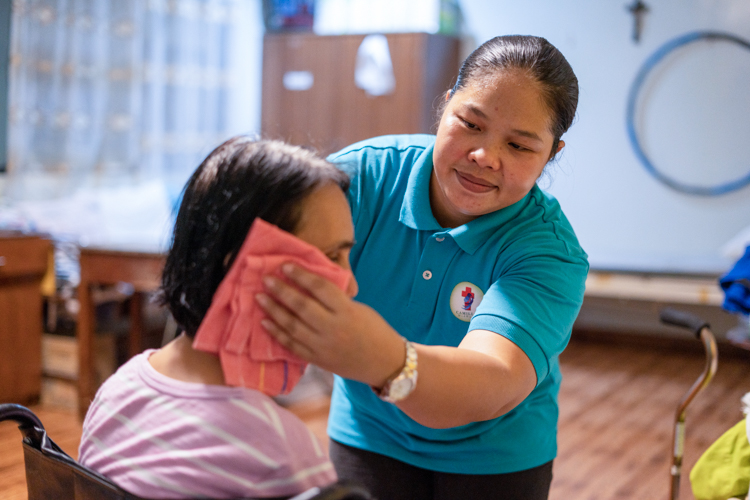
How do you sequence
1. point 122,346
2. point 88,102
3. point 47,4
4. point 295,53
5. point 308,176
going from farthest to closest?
point 295,53 < point 88,102 < point 47,4 < point 122,346 < point 308,176

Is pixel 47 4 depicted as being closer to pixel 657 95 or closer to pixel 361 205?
pixel 361 205

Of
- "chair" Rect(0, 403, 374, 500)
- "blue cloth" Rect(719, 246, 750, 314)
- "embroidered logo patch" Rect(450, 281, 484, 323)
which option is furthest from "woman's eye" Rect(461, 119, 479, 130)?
"blue cloth" Rect(719, 246, 750, 314)

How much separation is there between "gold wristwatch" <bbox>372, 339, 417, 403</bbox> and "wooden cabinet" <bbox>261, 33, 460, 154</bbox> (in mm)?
3399

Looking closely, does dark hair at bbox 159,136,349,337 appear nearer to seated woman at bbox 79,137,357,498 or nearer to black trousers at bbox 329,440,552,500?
seated woman at bbox 79,137,357,498

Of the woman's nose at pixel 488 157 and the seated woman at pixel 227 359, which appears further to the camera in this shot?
the woman's nose at pixel 488 157

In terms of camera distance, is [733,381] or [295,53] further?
[295,53]

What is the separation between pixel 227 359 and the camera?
681 millimetres

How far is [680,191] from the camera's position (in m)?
4.05

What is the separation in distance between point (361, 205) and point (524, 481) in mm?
545

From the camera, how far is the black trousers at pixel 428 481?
1.11m

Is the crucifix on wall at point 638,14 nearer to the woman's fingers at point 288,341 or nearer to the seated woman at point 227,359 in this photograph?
the seated woman at point 227,359

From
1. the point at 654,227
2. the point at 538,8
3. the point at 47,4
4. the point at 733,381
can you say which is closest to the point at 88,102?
the point at 47,4

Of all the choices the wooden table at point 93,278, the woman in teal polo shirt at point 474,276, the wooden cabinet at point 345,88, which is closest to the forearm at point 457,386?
the woman in teal polo shirt at point 474,276

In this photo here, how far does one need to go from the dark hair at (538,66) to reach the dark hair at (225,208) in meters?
0.37
